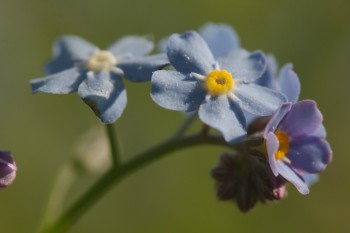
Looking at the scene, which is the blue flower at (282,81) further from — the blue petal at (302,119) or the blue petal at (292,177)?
the blue petal at (292,177)

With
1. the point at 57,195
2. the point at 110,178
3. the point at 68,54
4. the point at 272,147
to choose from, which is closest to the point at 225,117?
the point at 272,147

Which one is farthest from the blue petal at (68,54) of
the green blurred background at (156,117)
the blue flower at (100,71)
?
the green blurred background at (156,117)

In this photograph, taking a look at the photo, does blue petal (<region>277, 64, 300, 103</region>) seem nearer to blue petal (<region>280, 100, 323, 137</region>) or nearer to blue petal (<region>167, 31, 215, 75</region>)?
blue petal (<region>280, 100, 323, 137</region>)

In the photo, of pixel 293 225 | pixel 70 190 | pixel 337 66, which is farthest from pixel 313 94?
pixel 70 190

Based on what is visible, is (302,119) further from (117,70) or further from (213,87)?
(117,70)

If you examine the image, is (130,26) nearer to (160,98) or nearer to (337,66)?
(337,66)

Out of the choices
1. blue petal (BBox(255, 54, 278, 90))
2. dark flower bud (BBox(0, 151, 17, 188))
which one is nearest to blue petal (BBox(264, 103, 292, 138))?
blue petal (BBox(255, 54, 278, 90))

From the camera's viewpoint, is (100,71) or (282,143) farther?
(100,71)
